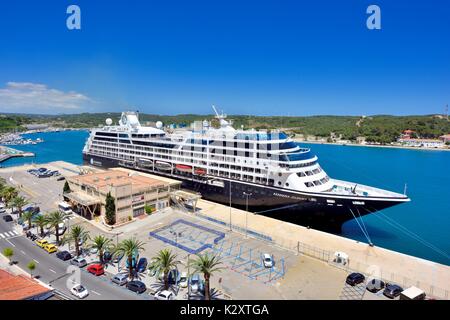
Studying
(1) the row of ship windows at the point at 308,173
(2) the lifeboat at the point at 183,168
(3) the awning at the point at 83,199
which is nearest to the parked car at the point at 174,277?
(3) the awning at the point at 83,199

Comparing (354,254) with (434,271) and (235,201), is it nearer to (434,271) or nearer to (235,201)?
(434,271)

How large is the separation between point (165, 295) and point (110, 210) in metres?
16.2

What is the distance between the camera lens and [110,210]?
31188 millimetres

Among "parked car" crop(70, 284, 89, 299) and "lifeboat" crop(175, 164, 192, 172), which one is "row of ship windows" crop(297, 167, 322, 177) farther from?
"parked car" crop(70, 284, 89, 299)

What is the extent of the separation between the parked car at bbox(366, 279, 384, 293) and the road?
15.0 meters

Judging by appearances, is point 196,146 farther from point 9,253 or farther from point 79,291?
point 79,291

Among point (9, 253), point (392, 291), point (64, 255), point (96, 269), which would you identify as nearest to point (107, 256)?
point (96, 269)

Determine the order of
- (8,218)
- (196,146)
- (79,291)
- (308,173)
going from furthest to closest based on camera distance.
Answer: (196,146) < (8,218) < (308,173) < (79,291)

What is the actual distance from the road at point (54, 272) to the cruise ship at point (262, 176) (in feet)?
62.2

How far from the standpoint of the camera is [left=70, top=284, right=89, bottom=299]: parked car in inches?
726

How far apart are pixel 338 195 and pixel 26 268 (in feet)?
95.7

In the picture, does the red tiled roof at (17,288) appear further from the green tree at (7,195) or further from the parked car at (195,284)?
the green tree at (7,195)

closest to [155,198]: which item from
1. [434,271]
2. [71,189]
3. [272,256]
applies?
Result: [71,189]

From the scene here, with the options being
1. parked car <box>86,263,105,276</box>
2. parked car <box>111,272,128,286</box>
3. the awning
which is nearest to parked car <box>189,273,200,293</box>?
parked car <box>111,272,128,286</box>
